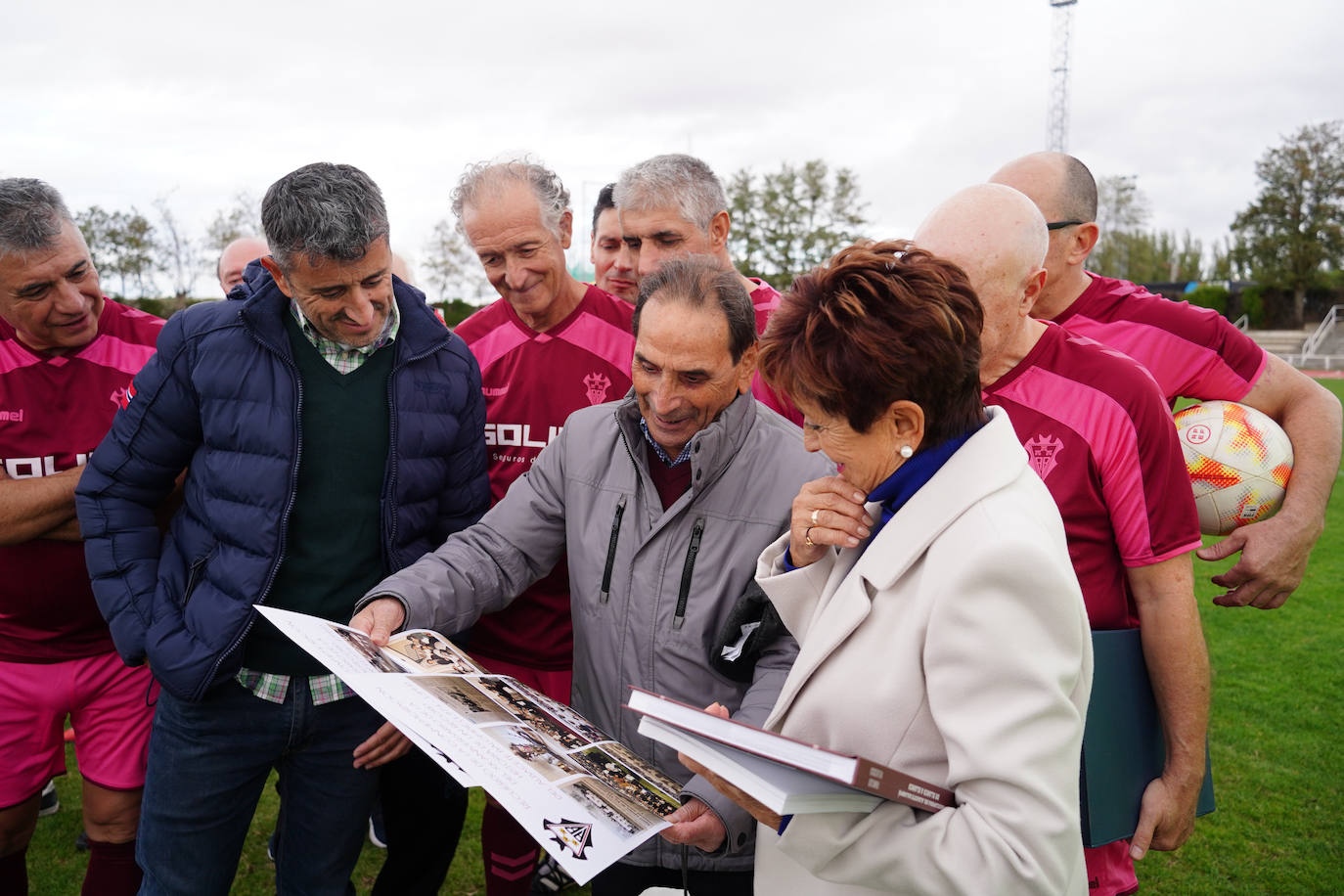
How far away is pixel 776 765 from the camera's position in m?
1.41

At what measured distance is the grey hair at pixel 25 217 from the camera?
2.82 meters

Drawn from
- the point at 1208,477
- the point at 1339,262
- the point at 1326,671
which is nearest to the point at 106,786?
the point at 1208,477

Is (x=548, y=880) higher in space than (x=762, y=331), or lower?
lower

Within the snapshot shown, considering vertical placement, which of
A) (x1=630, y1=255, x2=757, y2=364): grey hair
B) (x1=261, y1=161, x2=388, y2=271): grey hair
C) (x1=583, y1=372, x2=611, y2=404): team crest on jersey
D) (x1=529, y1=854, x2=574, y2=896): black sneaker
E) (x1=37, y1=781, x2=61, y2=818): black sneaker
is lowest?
(x1=529, y1=854, x2=574, y2=896): black sneaker

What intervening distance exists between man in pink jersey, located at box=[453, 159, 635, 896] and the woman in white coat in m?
1.65

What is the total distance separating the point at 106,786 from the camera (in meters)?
3.09

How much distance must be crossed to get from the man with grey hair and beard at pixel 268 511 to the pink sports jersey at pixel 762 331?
1.07 m

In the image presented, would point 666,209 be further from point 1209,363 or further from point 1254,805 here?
point 1254,805

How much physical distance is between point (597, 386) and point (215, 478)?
1.34 meters

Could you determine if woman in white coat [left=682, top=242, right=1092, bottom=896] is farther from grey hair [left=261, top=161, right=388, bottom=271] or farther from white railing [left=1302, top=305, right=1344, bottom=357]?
white railing [left=1302, top=305, right=1344, bottom=357]

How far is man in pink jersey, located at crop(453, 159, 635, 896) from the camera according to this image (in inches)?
129

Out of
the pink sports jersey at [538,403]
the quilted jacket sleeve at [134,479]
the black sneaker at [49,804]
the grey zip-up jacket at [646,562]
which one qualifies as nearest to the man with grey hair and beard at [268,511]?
the quilted jacket sleeve at [134,479]

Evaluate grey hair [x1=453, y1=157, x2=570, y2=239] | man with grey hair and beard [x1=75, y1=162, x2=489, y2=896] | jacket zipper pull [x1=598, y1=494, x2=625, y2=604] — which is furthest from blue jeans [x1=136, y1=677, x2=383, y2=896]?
grey hair [x1=453, y1=157, x2=570, y2=239]

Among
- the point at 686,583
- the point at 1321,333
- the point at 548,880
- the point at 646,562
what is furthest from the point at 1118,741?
the point at 1321,333
